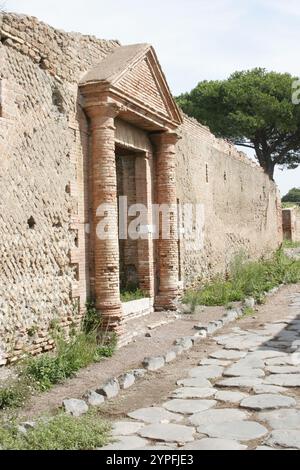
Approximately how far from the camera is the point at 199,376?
5.78 m

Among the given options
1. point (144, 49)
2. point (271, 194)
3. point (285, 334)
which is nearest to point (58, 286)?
point (285, 334)

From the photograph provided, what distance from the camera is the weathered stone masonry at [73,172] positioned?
593 centimetres

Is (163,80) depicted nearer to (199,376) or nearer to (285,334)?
(285,334)

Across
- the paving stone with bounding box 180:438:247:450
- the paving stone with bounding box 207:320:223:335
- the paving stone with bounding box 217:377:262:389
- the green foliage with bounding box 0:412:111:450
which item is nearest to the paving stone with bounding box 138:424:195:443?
the paving stone with bounding box 180:438:247:450

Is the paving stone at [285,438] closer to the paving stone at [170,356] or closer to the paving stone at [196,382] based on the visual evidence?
the paving stone at [196,382]

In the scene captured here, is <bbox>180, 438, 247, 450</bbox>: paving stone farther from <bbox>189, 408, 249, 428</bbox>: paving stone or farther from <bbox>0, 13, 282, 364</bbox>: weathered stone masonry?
<bbox>0, 13, 282, 364</bbox>: weathered stone masonry

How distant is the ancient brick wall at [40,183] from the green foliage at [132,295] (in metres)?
1.82

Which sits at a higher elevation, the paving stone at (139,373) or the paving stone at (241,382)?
the paving stone at (139,373)

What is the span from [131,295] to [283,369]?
3.91 meters

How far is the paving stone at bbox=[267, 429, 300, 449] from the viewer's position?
3.63 metres

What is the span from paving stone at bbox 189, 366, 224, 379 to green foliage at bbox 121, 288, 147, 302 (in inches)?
121

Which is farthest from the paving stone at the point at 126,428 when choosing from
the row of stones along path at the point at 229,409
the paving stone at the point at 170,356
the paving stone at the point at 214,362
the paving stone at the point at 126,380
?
the paving stone at the point at 170,356

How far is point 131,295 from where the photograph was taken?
9.34 metres

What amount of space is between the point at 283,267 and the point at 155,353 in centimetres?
952
